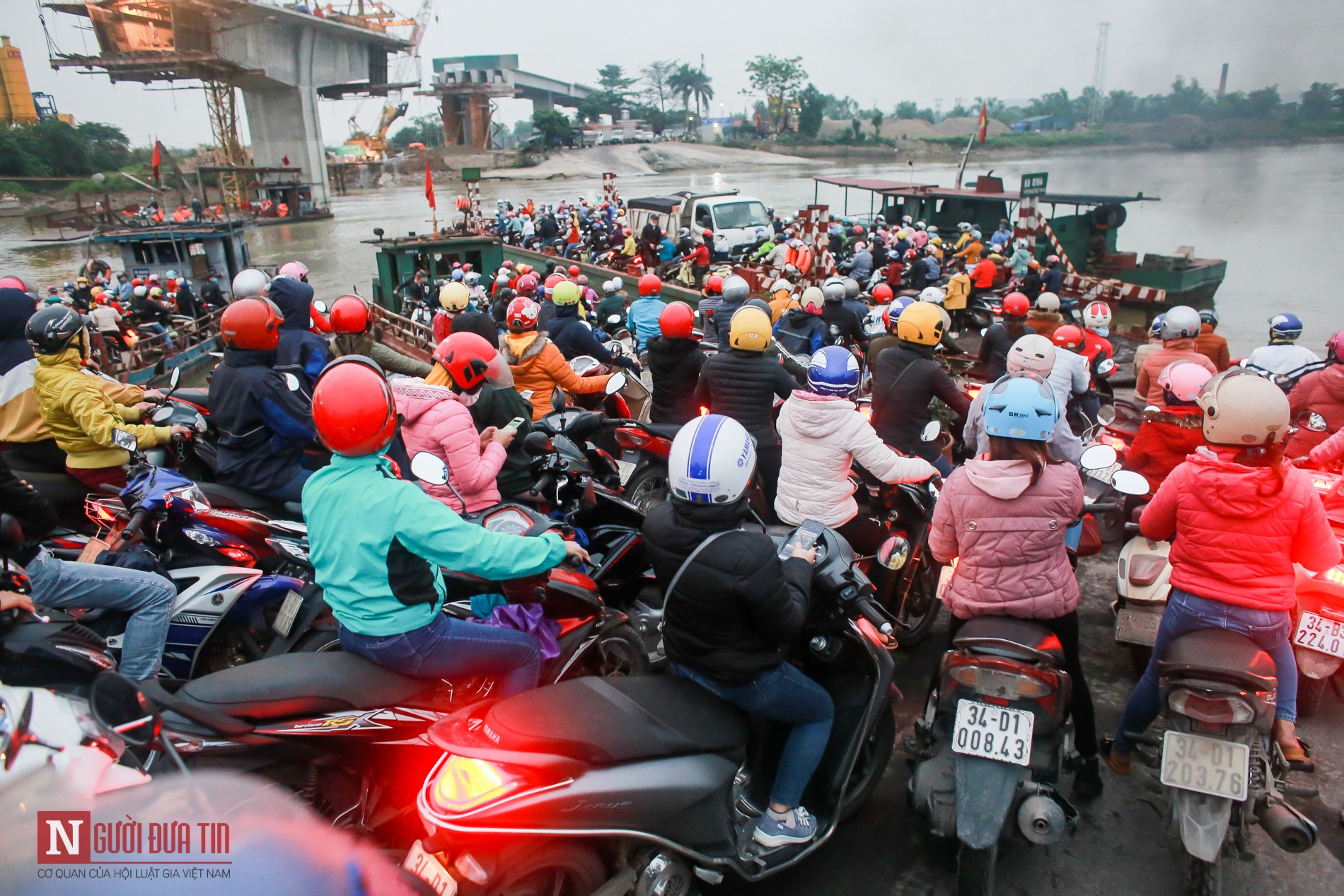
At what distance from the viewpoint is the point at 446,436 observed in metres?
3.70

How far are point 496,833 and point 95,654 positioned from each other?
1.69m

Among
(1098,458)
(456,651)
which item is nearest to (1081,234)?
(1098,458)

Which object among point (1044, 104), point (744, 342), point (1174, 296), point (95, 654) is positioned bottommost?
point (1174, 296)

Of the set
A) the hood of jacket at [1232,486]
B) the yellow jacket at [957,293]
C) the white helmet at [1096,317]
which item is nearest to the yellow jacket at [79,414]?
the hood of jacket at [1232,486]

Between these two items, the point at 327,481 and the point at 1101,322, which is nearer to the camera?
the point at 327,481

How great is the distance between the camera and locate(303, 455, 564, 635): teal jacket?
246 centimetres

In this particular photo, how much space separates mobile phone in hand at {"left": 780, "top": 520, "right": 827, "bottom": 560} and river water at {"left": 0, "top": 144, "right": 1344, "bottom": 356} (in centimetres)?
1507

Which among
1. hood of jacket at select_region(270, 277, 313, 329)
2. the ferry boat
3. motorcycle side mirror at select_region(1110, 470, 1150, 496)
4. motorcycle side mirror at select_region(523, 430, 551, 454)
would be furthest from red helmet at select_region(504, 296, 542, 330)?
the ferry boat

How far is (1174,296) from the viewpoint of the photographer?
54.7ft

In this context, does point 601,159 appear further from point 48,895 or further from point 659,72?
point 48,895

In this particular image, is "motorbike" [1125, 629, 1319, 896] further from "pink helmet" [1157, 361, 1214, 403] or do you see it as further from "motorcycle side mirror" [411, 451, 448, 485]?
"motorcycle side mirror" [411, 451, 448, 485]

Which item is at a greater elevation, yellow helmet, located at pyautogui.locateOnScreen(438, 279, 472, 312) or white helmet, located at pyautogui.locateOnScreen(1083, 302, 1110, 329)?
yellow helmet, located at pyautogui.locateOnScreen(438, 279, 472, 312)

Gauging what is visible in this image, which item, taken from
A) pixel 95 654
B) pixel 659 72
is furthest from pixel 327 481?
pixel 659 72

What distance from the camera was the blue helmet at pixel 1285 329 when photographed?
5.99m
